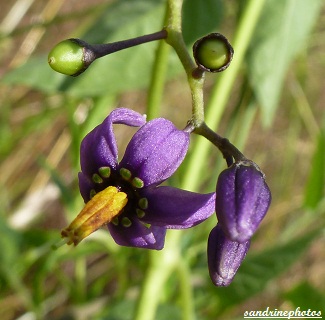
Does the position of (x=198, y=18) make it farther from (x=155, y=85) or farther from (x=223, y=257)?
(x=223, y=257)

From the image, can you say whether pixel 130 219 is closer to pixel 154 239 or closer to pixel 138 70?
pixel 154 239

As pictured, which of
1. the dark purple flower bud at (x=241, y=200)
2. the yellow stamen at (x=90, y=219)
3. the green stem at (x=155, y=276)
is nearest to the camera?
the dark purple flower bud at (x=241, y=200)

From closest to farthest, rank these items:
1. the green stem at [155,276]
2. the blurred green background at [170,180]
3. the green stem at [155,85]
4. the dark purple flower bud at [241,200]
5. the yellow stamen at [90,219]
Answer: the dark purple flower bud at [241,200], the yellow stamen at [90,219], the green stem at [155,85], the green stem at [155,276], the blurred green background at [170,180]

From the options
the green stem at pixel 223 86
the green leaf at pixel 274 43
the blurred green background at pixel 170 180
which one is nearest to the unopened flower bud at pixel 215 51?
the blurred green background at pixel 170 180

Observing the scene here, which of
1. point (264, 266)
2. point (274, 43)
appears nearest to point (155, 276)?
point (264, 266)

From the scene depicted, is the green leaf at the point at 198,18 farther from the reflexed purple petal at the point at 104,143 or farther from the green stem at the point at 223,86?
the reflexed purple petal at the point at 104,143

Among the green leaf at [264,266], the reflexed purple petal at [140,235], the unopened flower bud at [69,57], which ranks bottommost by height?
the green leaf at [264,266]
